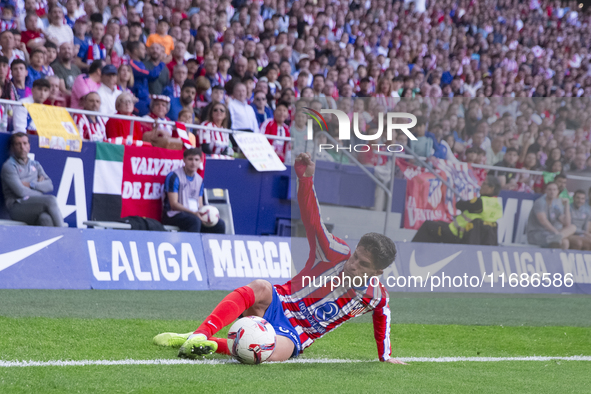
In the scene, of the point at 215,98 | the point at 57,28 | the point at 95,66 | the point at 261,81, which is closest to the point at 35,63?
the point at 95,66

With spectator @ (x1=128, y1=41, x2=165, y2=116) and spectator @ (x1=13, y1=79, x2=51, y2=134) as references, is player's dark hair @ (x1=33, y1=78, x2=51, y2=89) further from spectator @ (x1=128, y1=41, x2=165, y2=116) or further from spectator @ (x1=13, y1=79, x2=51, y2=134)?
spectator @ (x1=128, y1=41, x2=165, y2=116)

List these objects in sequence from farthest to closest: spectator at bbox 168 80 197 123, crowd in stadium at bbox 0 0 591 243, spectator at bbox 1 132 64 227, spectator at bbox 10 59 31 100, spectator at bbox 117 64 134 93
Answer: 1. spectator at bbox 168 80 197 123
2. spectator at bbox 117 64 134 93
3. crowd in stadium at bbox 0 0 591 243
4. spectator at bbox 10 59 31 100
5. spectator at bbox 1 132 64 227

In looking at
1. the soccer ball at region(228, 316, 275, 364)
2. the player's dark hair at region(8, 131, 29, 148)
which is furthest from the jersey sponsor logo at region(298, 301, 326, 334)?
the player's dark hair at region(8, 131, 29, 148)

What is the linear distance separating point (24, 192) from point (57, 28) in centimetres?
396

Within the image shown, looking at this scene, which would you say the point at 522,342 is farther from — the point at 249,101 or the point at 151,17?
the point at 151,17

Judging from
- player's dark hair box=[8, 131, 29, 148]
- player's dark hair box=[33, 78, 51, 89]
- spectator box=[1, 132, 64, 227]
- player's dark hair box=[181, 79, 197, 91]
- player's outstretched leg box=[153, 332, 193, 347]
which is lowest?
player's outstretched leg box=[153, 332, 193, 347]

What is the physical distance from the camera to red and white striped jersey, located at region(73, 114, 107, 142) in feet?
31.7

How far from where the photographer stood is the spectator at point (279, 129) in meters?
11.7

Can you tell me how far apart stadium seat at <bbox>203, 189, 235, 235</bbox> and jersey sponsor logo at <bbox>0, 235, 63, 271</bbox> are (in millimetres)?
3417

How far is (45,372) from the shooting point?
156 inches

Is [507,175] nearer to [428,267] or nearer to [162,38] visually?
[428,267]

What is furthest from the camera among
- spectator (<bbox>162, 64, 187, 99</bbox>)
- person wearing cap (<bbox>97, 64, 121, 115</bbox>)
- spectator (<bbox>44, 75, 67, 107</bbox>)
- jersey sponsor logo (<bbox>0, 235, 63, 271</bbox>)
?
spectator (<bbox>162, 64, 187, 99</bbox>)

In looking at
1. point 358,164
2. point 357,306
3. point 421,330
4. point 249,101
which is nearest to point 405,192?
point 358,164

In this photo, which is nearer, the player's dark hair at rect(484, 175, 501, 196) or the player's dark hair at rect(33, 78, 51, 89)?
the player's dark hair at rect(33, 78, 51, 89)
